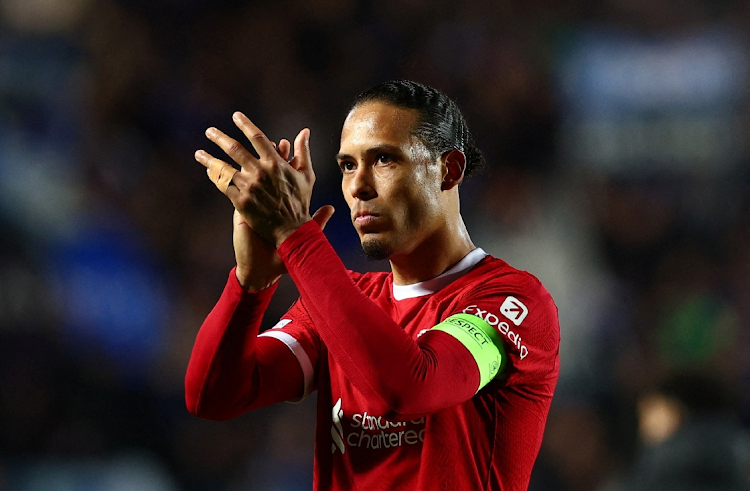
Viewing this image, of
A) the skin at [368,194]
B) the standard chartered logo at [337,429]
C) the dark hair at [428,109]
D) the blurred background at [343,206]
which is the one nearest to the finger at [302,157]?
the skin at [368,194]

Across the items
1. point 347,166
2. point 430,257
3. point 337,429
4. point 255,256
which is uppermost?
point 347,166

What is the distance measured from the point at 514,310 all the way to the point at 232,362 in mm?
656

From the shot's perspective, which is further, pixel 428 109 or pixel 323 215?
pixel 428 109

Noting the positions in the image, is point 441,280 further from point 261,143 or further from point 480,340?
point 261,143

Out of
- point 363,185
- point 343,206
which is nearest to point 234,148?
point 363,185

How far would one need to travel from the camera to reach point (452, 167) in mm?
2115

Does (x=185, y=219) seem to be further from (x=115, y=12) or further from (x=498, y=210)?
(x=498, y=210)

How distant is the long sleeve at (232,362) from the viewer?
1817 millimetres

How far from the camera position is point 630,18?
4188mm

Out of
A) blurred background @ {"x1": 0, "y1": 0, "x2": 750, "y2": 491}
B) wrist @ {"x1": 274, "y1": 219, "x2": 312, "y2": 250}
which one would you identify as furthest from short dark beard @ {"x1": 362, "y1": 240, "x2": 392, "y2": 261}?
blurred background @ {"x1": 0, "y1": 0, "x2": 750, "y2": 491}

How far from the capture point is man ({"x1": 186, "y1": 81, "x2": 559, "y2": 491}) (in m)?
1.55

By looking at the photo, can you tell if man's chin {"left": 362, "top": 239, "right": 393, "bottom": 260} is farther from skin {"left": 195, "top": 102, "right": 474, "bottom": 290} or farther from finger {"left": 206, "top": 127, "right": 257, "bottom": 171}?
finger {"left": 206, "top": 127, "right": 257, "bottom": 171}

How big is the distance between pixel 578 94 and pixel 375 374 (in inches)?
119

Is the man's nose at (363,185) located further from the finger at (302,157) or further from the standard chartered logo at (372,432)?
the standard chartered logo at (372,432)
